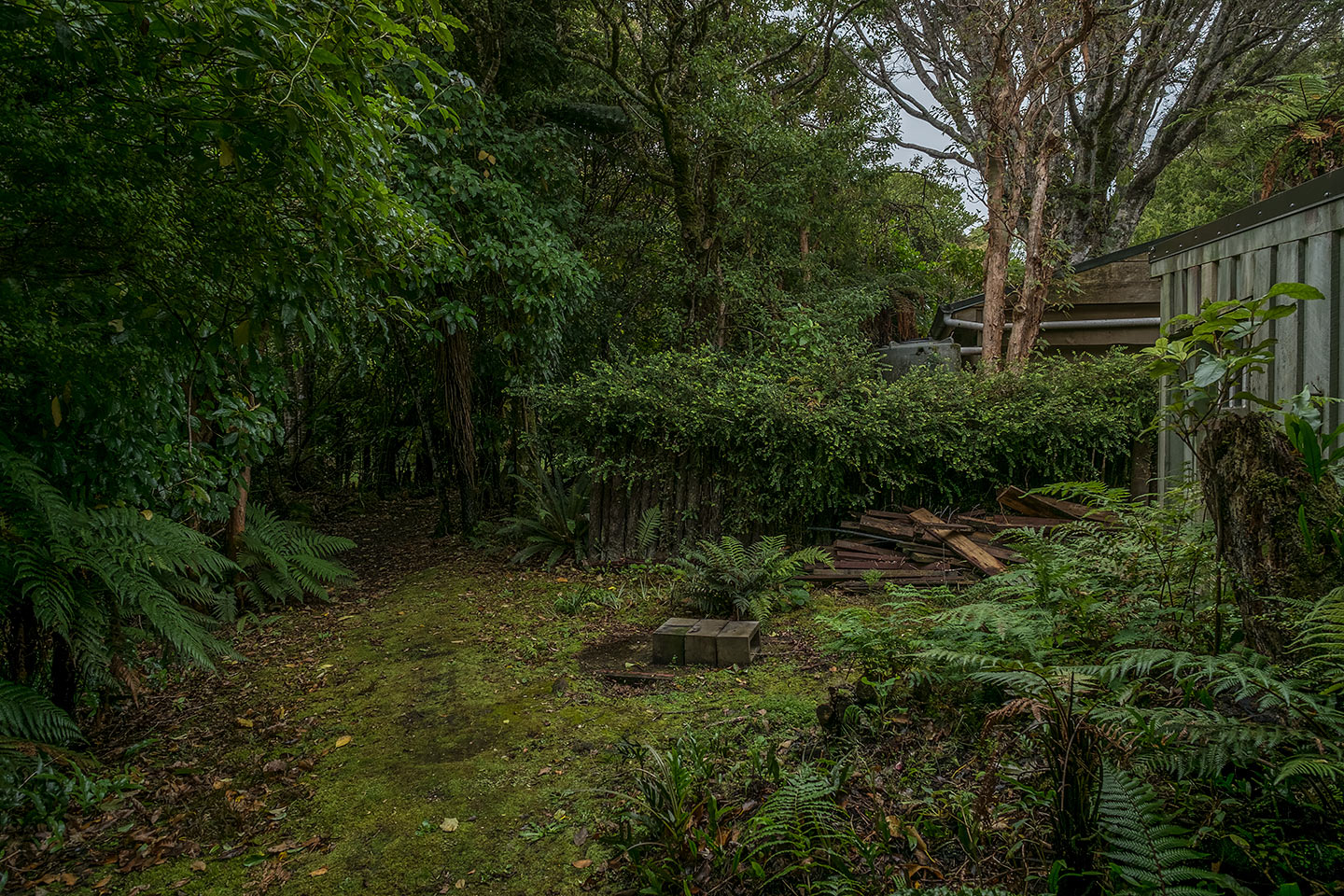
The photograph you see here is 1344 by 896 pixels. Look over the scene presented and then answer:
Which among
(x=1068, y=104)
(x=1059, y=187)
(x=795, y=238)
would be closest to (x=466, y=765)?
(x=795, y=238)

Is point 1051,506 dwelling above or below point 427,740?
above

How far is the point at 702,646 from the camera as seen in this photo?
4145 millimetres

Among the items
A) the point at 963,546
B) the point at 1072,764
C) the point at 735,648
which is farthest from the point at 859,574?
the point at 1072,764

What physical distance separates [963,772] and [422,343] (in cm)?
694

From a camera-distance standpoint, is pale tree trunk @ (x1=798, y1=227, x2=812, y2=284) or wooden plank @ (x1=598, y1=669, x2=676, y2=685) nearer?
wooden plank @ (x1=598, y1=669, x2=676, y2=685)

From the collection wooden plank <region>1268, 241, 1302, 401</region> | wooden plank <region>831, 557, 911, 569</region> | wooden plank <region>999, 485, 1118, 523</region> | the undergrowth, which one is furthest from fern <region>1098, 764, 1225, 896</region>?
wooden plank <region>999, 485, 1118, 523</region>

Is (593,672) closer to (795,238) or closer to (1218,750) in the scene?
(1218,750)

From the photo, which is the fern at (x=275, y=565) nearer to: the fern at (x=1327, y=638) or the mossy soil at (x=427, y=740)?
the mossy soil at (x=427, y=740)

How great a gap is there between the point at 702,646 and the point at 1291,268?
11.0ft

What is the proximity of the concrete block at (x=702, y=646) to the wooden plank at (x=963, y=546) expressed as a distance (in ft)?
6.67

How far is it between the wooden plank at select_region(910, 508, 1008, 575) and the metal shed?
204 centimetres

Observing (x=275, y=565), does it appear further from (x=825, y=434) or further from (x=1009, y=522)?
(x=1009, y=522)

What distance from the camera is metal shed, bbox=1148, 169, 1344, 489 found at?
107 inches

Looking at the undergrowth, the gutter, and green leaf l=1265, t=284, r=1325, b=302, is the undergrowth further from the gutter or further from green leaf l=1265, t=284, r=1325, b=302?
the gutter
